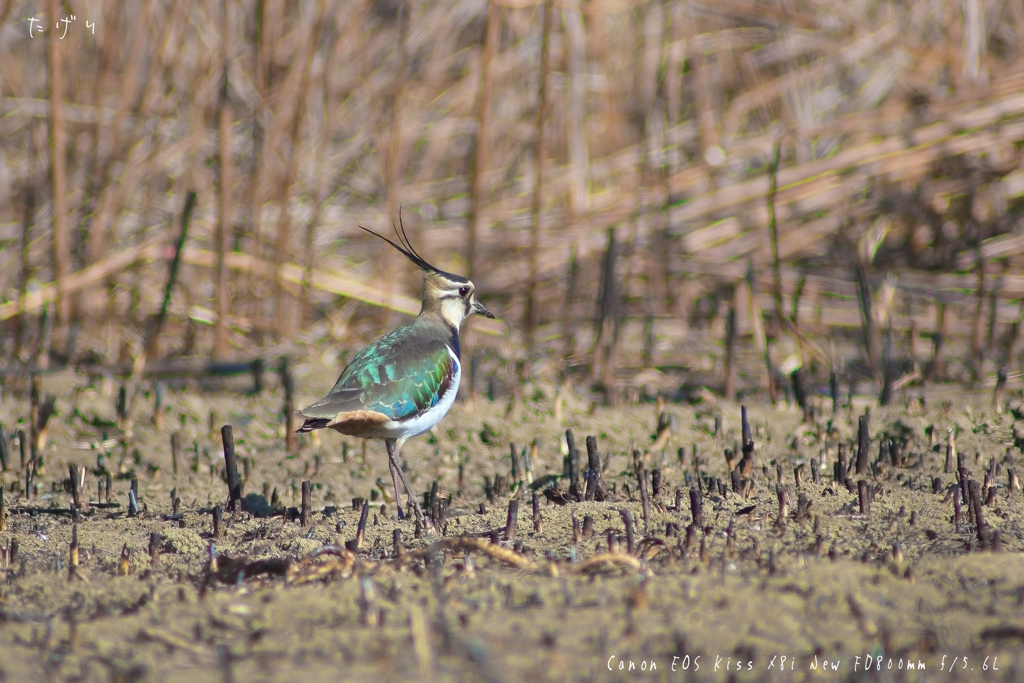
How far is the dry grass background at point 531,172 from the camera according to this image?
7371 millimetres

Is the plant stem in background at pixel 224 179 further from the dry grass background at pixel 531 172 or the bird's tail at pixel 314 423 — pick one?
the bird's tail at pixel 314 423

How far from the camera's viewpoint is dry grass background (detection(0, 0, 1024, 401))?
24.2 feet

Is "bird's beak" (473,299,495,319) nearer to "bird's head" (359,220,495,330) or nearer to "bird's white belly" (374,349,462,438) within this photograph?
"bird's head" (359,220,495,330)

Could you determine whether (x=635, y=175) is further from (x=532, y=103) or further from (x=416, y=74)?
(x=416, y=74)

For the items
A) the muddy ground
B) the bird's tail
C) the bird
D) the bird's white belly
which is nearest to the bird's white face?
the bird

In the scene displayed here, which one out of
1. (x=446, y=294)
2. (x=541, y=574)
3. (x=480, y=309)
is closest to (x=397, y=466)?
(x=446, y=294)

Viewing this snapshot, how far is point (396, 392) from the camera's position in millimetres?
4914

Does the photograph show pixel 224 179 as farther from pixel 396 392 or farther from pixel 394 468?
pixel 394 468

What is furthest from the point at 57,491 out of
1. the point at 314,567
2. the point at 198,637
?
the point at 198,637

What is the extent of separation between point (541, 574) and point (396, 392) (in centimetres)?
181

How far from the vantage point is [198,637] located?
109 inches

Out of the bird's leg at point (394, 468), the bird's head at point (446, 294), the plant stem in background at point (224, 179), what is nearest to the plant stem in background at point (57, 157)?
the plant stem in background at point (224, 179)

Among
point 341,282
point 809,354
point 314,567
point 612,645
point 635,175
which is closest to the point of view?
point 612,645

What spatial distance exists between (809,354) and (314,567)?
4585 mm
